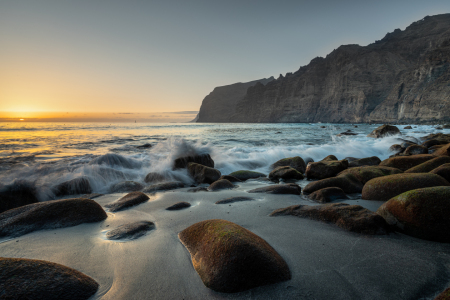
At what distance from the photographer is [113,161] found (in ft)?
24.0

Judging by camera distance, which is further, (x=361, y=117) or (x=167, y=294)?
(x=361, y=117)

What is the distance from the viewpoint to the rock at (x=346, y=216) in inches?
91.7

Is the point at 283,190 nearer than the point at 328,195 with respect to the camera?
No

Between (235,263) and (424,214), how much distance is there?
2012mm

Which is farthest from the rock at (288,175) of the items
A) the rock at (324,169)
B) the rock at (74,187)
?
the rock at (74,187)

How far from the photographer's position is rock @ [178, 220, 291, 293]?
155 cm

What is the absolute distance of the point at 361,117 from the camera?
7231 centimetres

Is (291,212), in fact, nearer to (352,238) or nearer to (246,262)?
(352,238)

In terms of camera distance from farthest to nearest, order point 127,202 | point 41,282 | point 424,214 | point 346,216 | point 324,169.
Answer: point 324,169 → point 127,202 → point 346,216 → point 424,214 → point 41,282

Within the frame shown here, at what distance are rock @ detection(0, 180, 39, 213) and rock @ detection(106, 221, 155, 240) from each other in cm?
281

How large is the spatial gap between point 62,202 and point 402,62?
98809 mm

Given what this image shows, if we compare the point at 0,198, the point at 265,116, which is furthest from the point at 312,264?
the point at 265,116

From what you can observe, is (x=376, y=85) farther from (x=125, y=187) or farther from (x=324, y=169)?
(x=125, y=187)

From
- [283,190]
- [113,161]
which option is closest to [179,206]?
[283,190]
